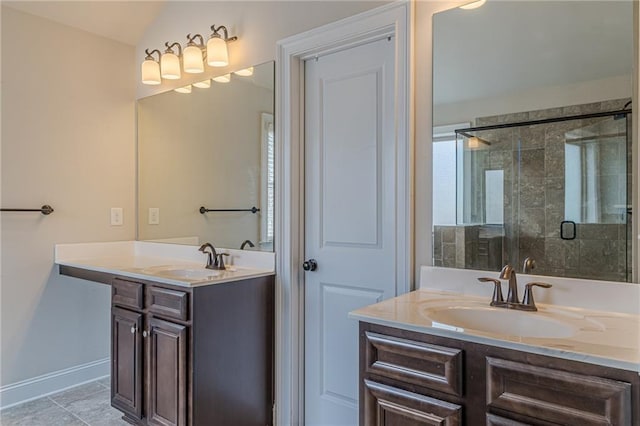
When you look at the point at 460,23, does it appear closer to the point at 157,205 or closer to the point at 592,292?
the point at 592,292

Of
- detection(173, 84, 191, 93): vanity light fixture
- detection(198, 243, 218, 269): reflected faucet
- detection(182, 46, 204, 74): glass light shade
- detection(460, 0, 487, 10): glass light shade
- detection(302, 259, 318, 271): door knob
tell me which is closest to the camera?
detection(460, 0, 487, 10): glass light shade

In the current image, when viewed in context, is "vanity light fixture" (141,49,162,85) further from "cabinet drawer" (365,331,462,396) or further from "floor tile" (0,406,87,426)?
"cabinet drawer" (365,331,462,396)

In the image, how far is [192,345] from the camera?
188 cm

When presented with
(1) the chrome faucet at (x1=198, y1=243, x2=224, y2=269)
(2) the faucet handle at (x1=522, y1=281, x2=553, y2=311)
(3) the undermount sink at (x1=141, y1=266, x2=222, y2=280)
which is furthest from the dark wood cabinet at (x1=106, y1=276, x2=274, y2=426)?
(2) the faucet handle at (x1=522, y1=281, x2=553, y2=311)

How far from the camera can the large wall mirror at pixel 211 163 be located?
92.7 inches

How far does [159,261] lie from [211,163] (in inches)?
30.7

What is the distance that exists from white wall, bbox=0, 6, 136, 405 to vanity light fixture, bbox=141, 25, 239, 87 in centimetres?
42

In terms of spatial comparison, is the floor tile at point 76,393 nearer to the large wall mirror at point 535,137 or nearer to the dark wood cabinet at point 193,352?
the dark wood cabinet at point 193,352

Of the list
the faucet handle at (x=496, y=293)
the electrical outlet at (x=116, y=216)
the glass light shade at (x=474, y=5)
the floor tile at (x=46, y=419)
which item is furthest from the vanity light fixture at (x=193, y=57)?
the floor tile at (x=46, y=419)

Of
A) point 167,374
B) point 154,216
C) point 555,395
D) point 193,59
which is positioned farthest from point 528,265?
point 154,216

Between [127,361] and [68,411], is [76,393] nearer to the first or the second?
[68,411]

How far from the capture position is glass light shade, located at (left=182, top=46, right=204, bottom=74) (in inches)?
99.3

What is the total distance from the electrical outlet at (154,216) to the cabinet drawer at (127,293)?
2.40 feet

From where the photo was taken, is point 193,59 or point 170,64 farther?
point 170,64
